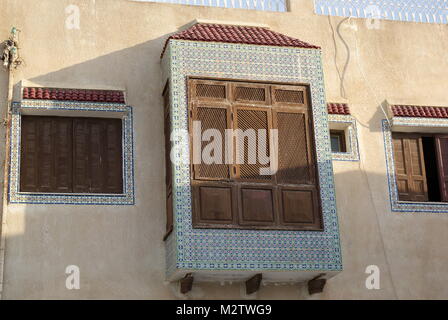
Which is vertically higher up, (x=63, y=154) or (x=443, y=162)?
(x=63, y=154)

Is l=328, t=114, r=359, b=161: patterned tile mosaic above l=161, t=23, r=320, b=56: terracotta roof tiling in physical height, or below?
below

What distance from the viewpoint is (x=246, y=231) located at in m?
9.95

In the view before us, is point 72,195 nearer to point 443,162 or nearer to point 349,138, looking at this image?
point 349,138

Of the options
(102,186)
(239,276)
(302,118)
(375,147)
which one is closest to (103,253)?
(102,186)

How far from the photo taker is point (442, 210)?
37.2 feet

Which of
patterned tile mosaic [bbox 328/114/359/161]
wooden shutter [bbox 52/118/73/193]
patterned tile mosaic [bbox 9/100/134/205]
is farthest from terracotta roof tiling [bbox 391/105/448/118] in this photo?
→ wooden shutter [bbox 52/118/73/193]

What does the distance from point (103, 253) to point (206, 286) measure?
127 centimetres

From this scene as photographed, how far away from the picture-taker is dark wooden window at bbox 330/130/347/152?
11523 millimetres

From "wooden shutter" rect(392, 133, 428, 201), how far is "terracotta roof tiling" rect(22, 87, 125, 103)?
371cm

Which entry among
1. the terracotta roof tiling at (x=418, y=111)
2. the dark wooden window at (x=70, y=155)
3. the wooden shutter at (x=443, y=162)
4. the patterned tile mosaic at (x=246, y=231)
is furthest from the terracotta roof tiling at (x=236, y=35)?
the wooden shutter at (x=443, y=162)

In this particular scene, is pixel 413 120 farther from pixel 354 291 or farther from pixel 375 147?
pixel 354 291

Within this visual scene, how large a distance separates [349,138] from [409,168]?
0.90 meters

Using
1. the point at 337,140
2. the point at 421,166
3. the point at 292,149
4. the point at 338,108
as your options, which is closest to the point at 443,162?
the point at 421,166

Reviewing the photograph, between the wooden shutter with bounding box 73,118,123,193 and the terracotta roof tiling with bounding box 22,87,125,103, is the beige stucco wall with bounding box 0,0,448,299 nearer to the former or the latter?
the terracotta roof tiling with bounding box 22,87,125,103
